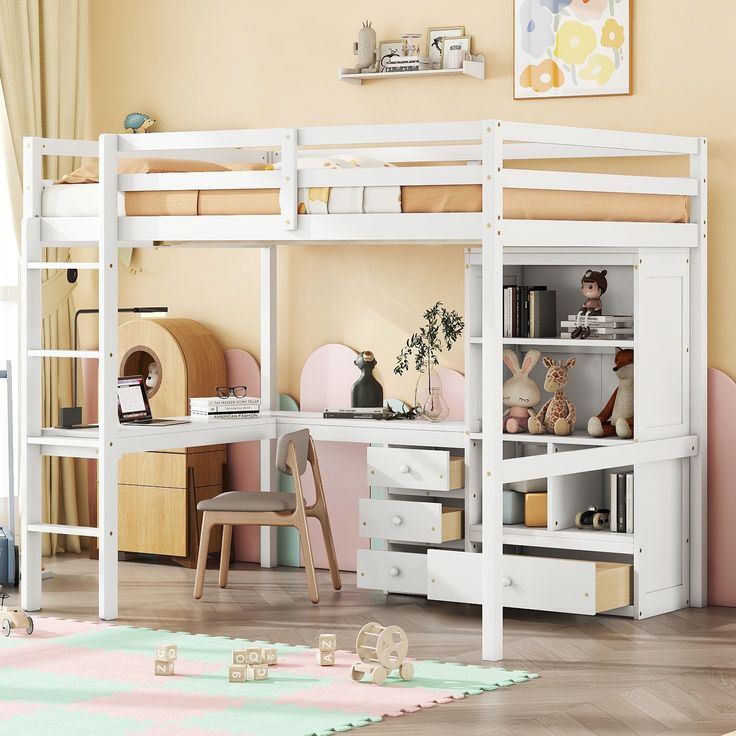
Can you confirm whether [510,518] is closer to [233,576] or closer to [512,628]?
[512,628]

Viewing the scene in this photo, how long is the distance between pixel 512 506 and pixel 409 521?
15.5 inches

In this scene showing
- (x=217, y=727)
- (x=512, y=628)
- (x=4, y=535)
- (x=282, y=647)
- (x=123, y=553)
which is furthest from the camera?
(x=123, y=553)

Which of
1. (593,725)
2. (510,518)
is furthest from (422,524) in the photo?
(593,725)

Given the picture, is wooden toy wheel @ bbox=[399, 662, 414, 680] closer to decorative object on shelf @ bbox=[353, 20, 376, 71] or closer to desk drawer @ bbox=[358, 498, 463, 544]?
desk drawer @ bbox=[358, 498, 463, 544]

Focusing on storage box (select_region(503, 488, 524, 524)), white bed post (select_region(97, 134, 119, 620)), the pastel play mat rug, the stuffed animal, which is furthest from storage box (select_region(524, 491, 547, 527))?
white bed post (select_region(97, 134, 119, 620))

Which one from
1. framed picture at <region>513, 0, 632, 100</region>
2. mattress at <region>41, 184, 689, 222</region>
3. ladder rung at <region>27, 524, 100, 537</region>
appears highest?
framed picture at <region>513, 0, 632, 100</region>

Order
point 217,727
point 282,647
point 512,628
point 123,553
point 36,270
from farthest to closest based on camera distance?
point 123,553 → point 36,270 → point 512,628 → point 282,647 → point 217,727

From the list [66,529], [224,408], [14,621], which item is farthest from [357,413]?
[14,621]

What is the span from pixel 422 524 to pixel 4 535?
177 cm

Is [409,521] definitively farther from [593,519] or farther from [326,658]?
[326,658]

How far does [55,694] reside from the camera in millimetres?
4070

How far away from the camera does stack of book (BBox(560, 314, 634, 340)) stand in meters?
5.28

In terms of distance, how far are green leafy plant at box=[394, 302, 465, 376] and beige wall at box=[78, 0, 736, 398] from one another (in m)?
0.07

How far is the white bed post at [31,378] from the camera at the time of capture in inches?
207
